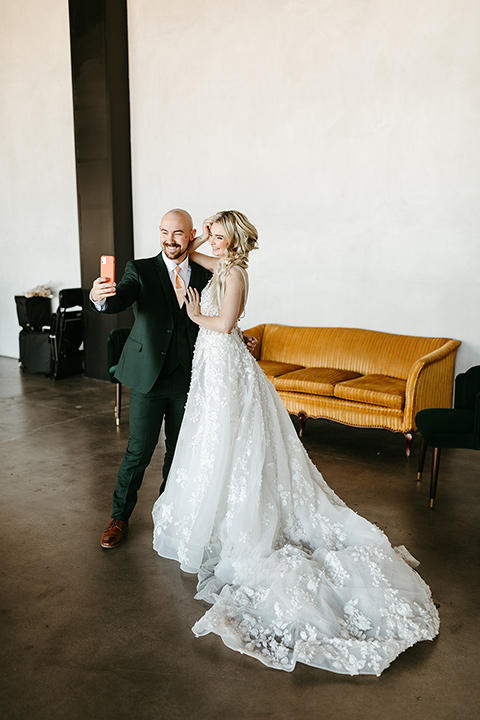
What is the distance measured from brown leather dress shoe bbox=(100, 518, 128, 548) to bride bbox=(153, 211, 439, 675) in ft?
0.92

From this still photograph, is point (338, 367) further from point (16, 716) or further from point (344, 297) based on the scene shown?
point (16, 716)

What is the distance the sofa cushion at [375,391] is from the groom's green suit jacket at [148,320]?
2470 millimetres

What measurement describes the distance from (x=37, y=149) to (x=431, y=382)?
709 cm

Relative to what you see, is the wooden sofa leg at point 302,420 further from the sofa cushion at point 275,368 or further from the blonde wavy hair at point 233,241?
the blonde wavy hair at point 233,241

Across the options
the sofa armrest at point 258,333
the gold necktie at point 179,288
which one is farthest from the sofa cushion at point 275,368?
the gold necktie at point 179,288

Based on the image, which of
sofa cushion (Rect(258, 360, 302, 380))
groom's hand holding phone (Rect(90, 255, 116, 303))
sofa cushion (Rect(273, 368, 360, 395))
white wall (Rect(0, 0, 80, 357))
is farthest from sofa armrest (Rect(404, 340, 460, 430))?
white wall (Rect(0, 0, 80, 357))

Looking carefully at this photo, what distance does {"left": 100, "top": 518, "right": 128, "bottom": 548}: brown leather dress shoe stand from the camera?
3773mm

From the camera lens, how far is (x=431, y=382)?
5629 mm

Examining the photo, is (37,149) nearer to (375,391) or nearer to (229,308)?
(375,391)

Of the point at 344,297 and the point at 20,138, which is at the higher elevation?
the point at 20,138

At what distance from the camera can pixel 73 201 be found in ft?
30.4

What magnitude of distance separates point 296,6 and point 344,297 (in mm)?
3143

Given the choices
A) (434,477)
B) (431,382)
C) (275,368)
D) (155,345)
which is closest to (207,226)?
(155,345)

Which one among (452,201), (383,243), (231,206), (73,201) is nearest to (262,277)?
(231,206)
